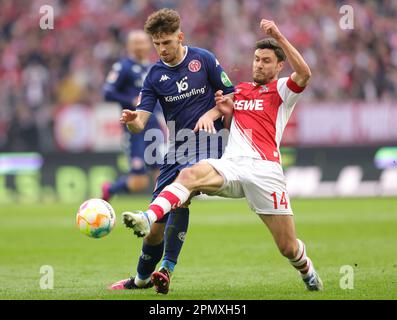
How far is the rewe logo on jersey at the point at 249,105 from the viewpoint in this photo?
7191mm

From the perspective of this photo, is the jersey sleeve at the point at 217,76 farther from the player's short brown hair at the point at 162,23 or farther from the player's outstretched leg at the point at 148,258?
the player's outstretched leg at the point at 148,258

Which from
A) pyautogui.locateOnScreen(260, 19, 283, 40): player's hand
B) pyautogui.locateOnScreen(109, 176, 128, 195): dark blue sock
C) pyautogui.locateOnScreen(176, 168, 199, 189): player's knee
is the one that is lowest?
pyautogui.locateOnScreen(109, 176, 128, 195): dark blue sock

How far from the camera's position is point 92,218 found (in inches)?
258

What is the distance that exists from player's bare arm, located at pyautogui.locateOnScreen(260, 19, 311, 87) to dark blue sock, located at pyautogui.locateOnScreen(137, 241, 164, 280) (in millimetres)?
1875

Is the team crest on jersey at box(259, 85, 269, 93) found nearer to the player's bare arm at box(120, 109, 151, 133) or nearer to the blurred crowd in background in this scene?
the player's bare arm at box(120, 109, 151, 133)

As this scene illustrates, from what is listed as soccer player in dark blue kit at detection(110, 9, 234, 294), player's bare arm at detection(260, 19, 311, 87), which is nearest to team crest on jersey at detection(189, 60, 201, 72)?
soccer player in dark blue kit at detection(110, 9, 234, 294)

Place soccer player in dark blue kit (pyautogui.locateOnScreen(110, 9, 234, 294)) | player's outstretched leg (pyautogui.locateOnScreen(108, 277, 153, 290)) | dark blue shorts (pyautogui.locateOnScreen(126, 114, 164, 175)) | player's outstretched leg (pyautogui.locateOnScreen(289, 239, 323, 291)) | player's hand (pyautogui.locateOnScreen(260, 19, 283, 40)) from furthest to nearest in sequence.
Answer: dark blue shorts (pyautogui.locateOnScreen(126, 114, 164, 175)) → player's outstretched leg (pyautogui.locateOnScreen(108, 277, 153, 290)) → soccer player in dark blue kit (pyautogui.locateOnScreen(110, 9, 234, 294)) → player's outstretched leg (pyautogui.locateOnScreen(289, 239, 323, 291)) → player's hand (pyautogui.locateOnScreen(260, 19, 283, 40))

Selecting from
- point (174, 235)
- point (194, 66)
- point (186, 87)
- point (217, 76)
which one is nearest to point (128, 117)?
→ point (186, 87)

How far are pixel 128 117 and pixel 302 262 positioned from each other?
184 cm

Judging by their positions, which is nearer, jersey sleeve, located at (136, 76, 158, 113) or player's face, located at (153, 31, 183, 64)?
player's face, located at (153, 31, 183, 64)

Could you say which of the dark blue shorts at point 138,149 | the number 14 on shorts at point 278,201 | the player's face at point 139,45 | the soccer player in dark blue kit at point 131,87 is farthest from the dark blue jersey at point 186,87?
the dark blue shorts at point 138,149

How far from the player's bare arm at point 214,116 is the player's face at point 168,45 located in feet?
1.58

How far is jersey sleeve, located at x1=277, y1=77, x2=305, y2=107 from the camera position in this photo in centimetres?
701
